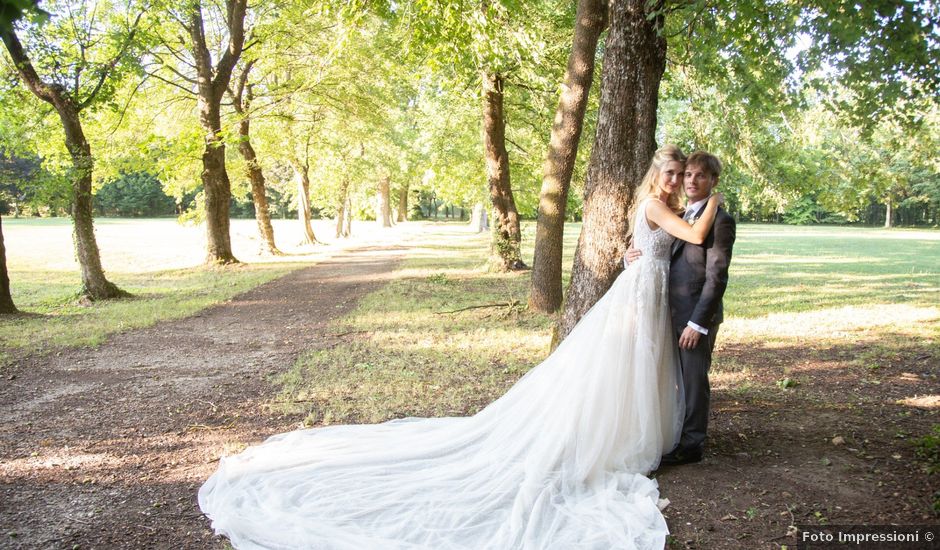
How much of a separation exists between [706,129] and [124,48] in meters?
11.4

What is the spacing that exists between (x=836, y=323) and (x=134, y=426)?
10523 millimetres

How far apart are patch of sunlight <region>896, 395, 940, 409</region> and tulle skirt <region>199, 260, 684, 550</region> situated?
293 cm

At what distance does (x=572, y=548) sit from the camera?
333 centimetres

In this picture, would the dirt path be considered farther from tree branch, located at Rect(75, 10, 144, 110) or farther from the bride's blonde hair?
tree branch, located at Rect(75, 10, 144, 110)

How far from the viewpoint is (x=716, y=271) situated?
413cm

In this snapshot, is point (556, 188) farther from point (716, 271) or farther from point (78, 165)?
point (78, 165)

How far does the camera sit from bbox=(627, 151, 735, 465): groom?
417 centimetres

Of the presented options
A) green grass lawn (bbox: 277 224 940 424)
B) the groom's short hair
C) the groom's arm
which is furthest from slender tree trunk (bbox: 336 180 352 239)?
the groom's arm

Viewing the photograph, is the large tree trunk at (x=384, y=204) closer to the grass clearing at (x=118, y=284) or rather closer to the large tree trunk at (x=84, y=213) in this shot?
the grass clearing at (x=118, y=284)

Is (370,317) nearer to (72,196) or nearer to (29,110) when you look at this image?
(72,196)

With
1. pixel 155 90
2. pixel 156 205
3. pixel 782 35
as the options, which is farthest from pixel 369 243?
pixel 156 205

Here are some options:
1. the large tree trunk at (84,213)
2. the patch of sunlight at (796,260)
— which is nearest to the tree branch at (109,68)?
the large tree trunk at (84,213)

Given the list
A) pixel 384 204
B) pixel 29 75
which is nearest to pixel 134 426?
pixel 29 75

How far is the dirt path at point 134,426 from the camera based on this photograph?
3.88 meters
